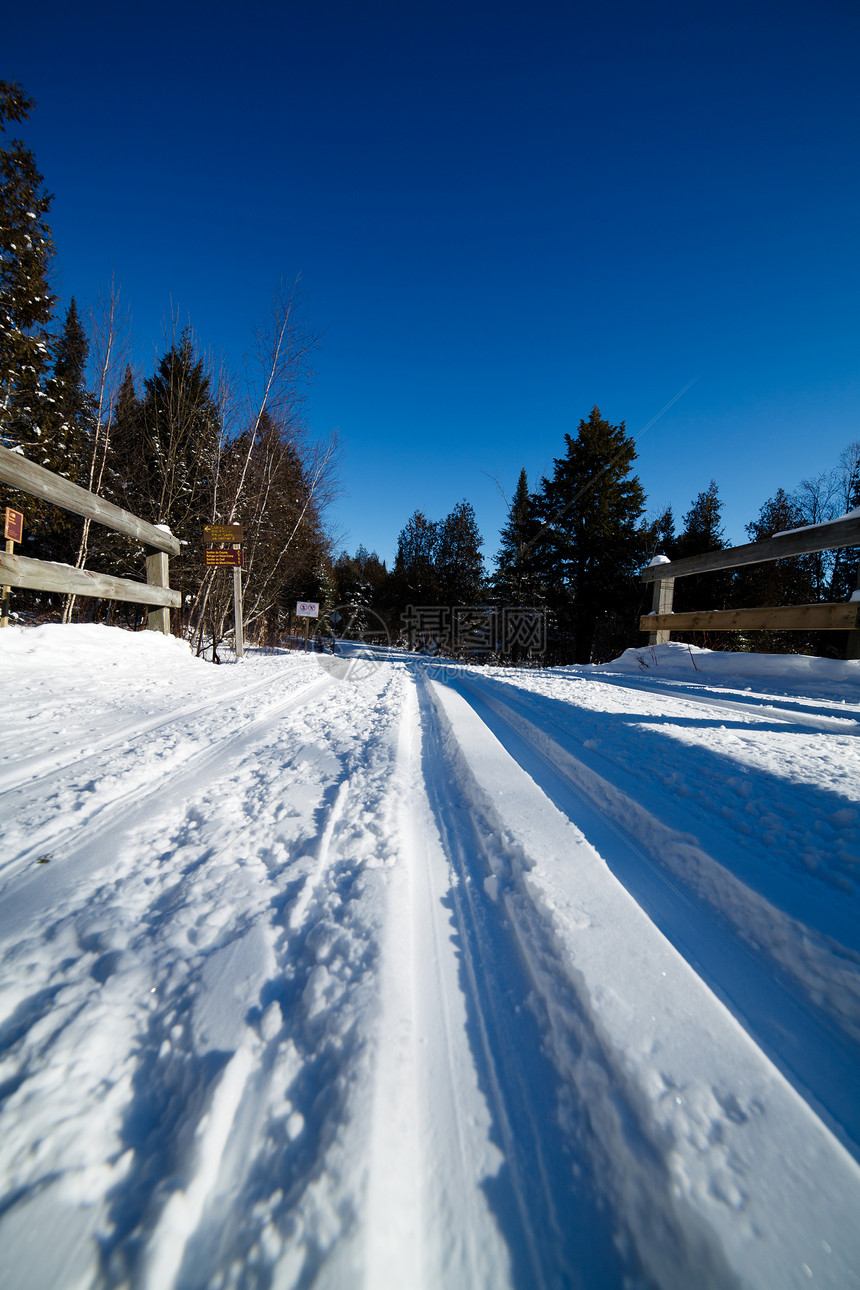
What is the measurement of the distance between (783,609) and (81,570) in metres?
Result: 6.29

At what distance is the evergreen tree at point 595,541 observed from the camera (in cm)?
1534

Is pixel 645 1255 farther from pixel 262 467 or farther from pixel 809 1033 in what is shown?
pixel 262 467

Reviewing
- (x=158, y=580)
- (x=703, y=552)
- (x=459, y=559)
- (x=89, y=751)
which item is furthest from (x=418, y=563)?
(x=89, y=751)

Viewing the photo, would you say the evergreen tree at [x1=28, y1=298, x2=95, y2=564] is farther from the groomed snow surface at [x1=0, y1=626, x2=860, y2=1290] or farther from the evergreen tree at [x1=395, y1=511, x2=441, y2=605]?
the evergreen tree at [x1=395, y1=511, x2=441, y2=605]

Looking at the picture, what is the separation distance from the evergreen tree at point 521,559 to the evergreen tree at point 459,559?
2.23 metres

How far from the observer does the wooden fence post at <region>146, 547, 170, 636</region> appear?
19.1 ft

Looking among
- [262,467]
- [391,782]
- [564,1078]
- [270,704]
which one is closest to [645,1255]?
[564,1078]

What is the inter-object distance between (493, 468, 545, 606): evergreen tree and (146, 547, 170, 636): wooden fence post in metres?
12.4

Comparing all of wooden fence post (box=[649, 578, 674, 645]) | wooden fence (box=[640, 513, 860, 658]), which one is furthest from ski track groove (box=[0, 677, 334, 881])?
wooden fence post (box=[649, 578, 674, 645])

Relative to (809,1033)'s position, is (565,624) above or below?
above

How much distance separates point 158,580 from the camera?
19.8 ft

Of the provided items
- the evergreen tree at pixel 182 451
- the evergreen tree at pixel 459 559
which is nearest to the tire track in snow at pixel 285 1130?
the evergreen tree at pixel 182 451

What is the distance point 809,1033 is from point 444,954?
2.33 feet

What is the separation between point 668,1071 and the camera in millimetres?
731
